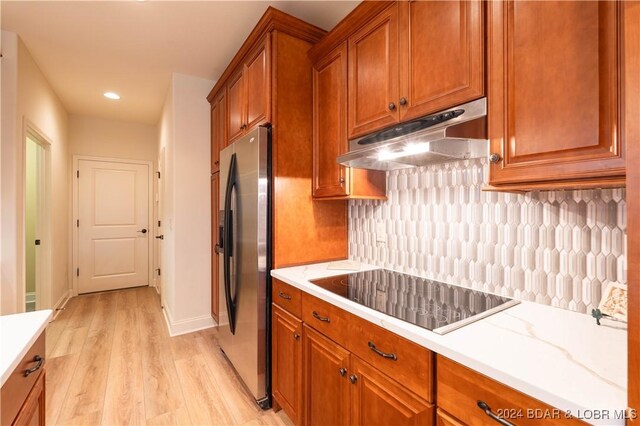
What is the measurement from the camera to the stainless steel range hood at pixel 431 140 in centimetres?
112

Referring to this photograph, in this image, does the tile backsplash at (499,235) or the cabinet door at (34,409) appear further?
the tile backsplash at (499,235)

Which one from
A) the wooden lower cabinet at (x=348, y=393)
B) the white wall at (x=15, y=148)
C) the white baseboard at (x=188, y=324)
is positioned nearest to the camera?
the wooden lower cabinet at (x=348, y=393)

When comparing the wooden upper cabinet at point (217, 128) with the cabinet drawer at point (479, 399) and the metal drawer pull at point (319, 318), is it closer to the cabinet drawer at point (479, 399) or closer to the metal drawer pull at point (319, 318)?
the metal drawer pull at point (319, 318)

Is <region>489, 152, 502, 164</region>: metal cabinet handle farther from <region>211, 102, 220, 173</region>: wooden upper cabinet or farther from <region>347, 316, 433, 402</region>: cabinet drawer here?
<region>211, 102, 220, 173</region>: wooden upper cabinet

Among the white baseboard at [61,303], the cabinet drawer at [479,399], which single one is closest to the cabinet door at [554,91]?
the cabinet drawer at [479,399]

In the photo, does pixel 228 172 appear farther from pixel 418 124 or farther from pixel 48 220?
pixel 48 220

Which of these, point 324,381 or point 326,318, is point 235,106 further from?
point 324,381

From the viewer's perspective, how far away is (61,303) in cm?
389

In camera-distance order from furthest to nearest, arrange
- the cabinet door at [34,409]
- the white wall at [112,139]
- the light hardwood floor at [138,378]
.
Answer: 1. the white wall at [112,139]
2. the light hardwood floor at [138,378]
3. the cabinet door at [34,409]

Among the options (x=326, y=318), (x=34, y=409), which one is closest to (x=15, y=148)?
(x=34, y=409)

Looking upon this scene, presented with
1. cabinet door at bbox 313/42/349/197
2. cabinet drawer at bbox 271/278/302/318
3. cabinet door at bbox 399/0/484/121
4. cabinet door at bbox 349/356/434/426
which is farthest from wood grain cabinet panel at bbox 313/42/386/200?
cabinet door at bbox 349/356/434/426

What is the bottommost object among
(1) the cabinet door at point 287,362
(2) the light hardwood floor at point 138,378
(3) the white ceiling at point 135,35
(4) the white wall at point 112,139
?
(2) the light hardwood floor at point 138,378

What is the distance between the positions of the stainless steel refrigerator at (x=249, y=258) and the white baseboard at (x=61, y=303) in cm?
280

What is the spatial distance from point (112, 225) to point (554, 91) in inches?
218
